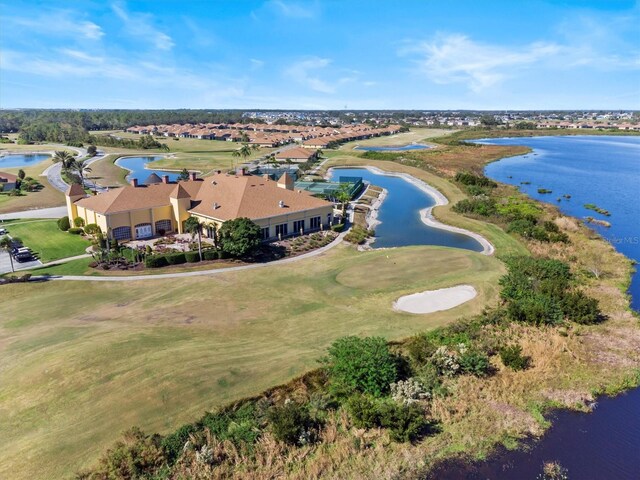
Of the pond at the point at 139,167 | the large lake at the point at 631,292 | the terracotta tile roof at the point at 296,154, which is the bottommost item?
the large lake at the point at 631,292

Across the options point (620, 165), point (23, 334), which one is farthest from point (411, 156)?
point (23, 334)

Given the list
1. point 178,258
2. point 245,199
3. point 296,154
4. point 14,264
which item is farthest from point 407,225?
point 296,154

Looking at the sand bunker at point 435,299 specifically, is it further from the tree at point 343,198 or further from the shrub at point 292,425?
the tree at point 343,198

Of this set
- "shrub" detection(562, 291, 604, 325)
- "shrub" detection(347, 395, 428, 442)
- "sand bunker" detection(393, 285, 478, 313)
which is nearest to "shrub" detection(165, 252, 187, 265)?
"sand bunker" detection(393, 285, 478, 313)

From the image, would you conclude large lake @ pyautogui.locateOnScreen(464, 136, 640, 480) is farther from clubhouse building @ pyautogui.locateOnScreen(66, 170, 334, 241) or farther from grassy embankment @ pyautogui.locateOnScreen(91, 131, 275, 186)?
grassy embankment @ pyautogui.locateOnScreen(91, 131, 275, 186)

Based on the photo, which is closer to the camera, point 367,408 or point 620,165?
point 367,408

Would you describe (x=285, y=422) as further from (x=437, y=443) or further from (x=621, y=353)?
(x=621, y=353)

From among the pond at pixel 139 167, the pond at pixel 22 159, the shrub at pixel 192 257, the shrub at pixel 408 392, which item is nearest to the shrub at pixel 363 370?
the shrub at pixel 408 392
